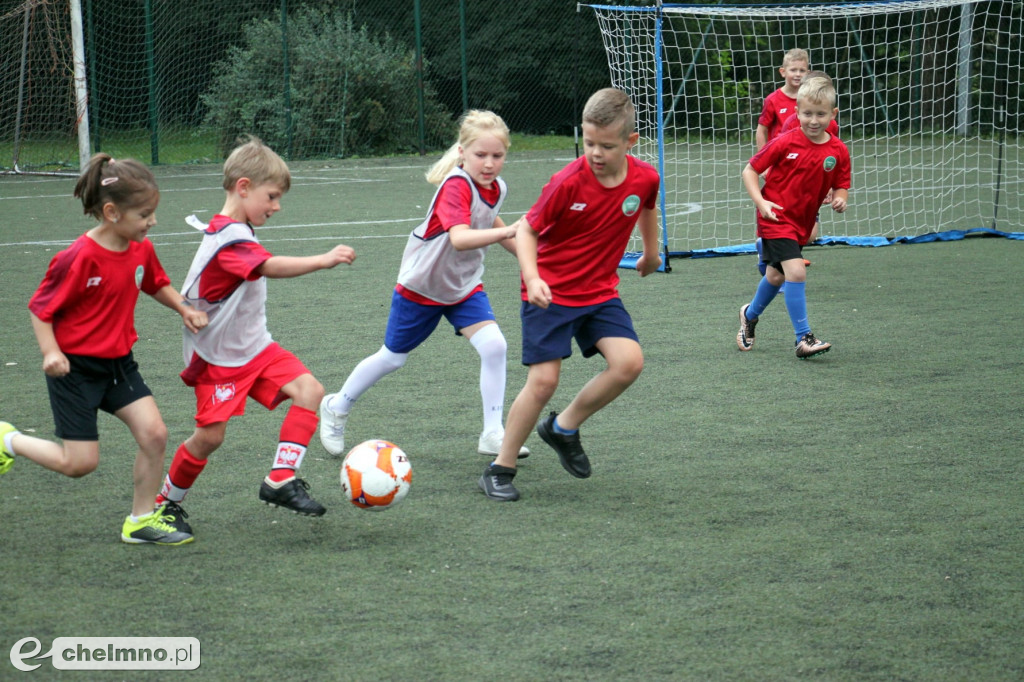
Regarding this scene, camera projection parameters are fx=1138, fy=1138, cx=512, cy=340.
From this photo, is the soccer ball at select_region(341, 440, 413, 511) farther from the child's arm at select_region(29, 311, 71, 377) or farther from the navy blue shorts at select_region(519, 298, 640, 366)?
the child's arm at select_region(29, 311, 71, 377)

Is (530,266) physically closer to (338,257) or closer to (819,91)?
(338,257)

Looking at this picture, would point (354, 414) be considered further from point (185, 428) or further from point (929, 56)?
point (929, 56)

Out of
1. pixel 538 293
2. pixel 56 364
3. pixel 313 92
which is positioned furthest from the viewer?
pixel 313 92

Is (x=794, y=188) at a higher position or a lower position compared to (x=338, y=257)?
lower

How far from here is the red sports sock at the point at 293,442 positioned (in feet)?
12.2

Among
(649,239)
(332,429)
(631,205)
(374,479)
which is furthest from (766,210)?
(374,479)

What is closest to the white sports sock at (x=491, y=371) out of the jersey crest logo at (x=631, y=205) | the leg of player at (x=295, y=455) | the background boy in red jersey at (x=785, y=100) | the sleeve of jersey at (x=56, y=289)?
the jersey crest logo at (x=631, y=205)

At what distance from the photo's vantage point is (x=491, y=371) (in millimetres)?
4555

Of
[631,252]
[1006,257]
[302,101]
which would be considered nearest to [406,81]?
[302,101]

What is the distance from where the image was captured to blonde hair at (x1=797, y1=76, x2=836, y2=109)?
→ 6.22 metres

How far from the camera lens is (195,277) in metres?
3.67

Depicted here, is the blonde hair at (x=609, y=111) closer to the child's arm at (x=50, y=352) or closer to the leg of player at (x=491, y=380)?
the leg of player at (x=491, y=380)

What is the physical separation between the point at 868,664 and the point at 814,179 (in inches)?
166

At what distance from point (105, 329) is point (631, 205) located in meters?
1.83
